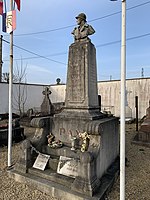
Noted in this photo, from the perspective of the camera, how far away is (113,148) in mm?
4234

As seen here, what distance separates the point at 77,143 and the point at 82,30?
2621 mm

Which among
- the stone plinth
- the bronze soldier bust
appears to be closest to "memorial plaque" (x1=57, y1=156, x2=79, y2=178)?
the stone plinth

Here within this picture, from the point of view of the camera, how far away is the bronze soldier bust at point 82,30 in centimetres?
418

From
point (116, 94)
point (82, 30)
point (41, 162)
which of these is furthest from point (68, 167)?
point (116, 94)

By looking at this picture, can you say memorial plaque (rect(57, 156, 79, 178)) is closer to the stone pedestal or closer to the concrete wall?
the stone pedestal

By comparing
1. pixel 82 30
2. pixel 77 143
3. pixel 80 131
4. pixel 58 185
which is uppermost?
pixel 82 30

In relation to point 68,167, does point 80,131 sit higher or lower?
higher

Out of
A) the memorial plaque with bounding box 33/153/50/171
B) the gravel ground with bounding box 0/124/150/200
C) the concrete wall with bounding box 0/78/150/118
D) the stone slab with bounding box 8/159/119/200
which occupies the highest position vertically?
the concrete wall with bounding box 0/78/150/118

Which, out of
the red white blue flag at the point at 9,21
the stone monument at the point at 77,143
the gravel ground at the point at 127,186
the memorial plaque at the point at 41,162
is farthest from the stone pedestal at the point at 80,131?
the red white blue flag at the point at 9,21

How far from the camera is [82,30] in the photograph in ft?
14.0

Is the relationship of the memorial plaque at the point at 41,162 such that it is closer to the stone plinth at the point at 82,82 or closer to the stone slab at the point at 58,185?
the stone slab at the point at 58,185

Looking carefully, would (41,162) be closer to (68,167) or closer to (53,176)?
(53,176)

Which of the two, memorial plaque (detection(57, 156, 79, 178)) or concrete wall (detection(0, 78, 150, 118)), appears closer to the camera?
memorial plaque (detection(57, 156, 79, 178))

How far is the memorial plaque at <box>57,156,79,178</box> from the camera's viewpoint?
3133mm
